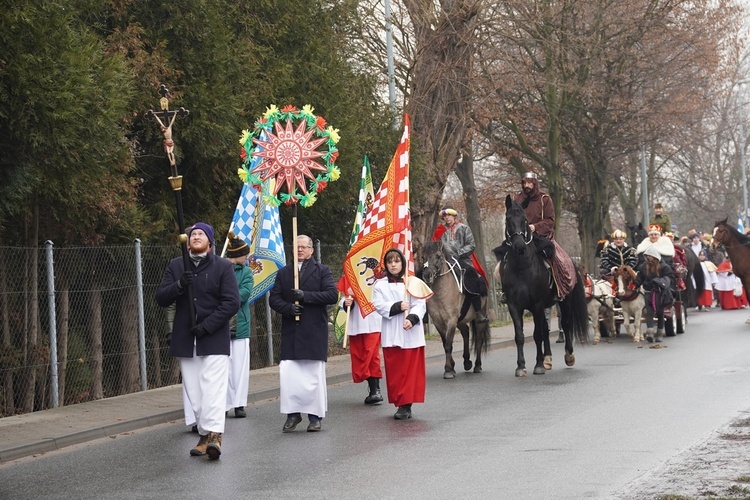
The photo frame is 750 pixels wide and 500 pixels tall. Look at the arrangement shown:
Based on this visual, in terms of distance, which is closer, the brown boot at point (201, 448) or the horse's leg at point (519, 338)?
the brown boot at point (201, 448)

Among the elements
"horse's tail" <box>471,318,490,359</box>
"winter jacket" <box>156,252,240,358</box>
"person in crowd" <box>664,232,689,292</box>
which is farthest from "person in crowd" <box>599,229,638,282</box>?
"winter jacket" <box>156,252,240,358</box>

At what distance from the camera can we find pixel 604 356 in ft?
72.1

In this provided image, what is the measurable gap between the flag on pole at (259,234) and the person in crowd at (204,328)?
7.15 metres

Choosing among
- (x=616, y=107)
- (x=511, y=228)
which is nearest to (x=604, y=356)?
(x=511, y=228)

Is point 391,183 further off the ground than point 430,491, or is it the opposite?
point 391,183

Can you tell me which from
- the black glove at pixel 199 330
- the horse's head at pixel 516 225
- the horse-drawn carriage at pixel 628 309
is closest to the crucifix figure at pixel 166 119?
the black glove at pixel 199 330

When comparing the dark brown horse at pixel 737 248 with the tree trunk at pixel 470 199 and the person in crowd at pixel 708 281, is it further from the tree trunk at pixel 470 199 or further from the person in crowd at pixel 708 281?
the tree trunk at pixel 470 199

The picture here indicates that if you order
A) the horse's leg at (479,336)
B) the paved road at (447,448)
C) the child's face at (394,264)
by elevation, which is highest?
the child's face at (394,264)

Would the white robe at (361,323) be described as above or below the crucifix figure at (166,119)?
below

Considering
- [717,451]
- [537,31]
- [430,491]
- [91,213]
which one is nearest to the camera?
[430,491]

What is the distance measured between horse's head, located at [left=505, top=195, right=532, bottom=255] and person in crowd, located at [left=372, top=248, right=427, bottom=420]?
447 cm

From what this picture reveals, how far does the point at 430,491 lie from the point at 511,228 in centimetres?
977

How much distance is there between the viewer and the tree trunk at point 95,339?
1802 centimetres

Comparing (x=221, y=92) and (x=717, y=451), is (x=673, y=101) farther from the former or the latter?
(x=717, y=451)
